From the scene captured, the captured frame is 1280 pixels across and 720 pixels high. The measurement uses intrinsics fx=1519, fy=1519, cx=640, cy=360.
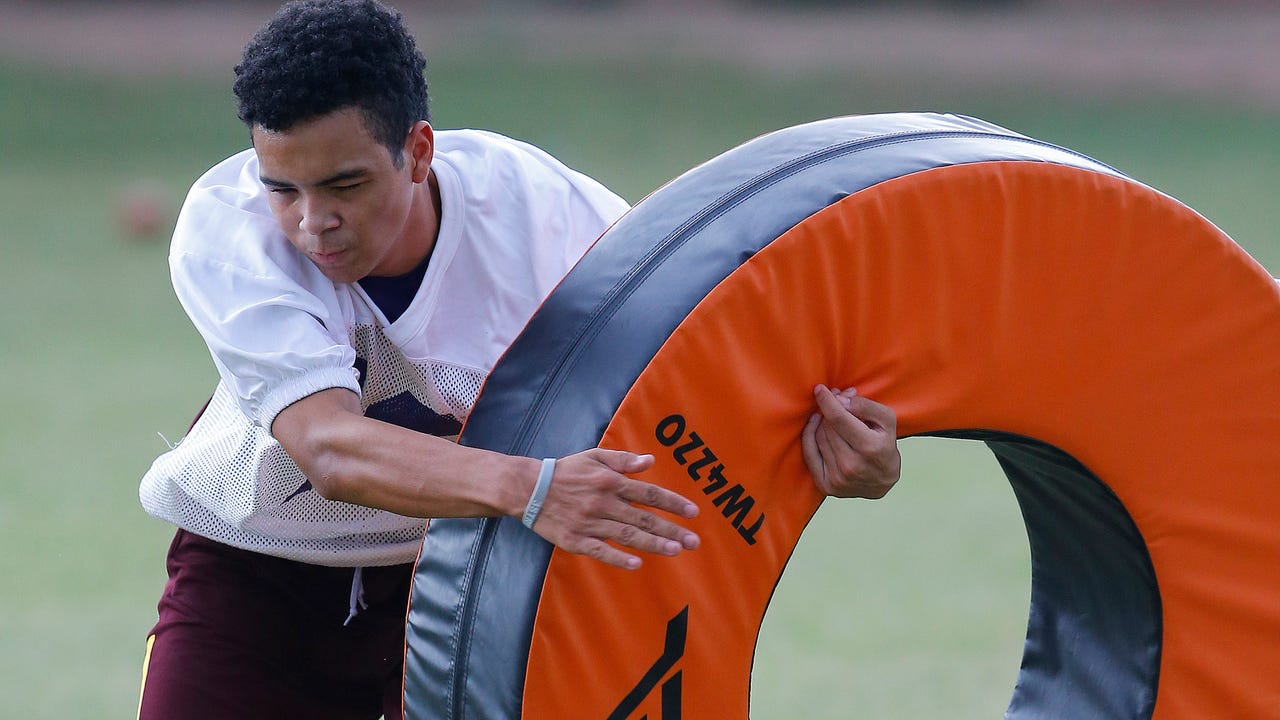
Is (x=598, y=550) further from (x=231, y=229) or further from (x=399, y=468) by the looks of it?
(x=231, y=229)

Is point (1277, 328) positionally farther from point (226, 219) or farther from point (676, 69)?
point (676, 69)

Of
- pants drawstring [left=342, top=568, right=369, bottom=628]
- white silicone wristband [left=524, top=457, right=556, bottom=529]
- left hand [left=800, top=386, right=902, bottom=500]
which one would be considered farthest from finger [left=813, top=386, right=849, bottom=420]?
pants drawstring [left=342, top=568, right=369, bottom=628]

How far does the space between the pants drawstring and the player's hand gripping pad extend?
1.29ft

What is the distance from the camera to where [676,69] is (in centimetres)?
1406

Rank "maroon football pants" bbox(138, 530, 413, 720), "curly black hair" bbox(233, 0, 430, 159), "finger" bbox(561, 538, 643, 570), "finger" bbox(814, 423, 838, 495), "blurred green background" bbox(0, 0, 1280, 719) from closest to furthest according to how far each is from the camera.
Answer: "finger" bbox(561, 538, 643, 570)
"curly black hair" bbox(233, 0, 430, 159)
"finger" bbox(814, 423, 838, 495)
"maroon football pants" bbox(138, 530, 413, 720)
"blurred green background" bbox(0, 0, 1280, 719)

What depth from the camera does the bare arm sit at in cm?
169

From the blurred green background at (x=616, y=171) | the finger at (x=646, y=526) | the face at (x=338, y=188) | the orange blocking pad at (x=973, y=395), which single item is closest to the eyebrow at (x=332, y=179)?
the face at (x=338, y=188)

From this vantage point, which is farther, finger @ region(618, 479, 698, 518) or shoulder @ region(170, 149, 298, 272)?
shoulder @ region(170, 149, 298, 272)

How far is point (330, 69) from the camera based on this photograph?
182 centimetres

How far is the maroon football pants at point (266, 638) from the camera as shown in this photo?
7.18ft

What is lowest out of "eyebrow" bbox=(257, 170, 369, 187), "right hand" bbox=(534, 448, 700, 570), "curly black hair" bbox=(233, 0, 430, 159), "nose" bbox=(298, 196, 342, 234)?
"right hand" bbox=(534, 448, 700, 570)

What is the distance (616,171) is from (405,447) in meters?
9.34

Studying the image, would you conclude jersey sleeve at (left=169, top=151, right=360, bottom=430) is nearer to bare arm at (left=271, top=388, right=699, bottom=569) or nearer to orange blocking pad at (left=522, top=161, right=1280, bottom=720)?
bare arm at (left=271, top=388, right=699, bottom=569)

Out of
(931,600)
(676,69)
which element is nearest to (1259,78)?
(676,69)
